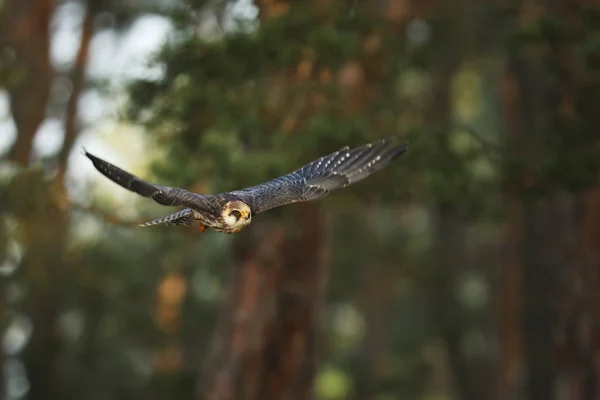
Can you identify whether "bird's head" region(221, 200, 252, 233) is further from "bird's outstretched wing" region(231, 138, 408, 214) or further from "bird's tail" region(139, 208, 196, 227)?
"bird's outstretched wing" region(231, 138, 408, 214)

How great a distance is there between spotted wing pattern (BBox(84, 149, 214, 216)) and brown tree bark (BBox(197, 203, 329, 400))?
524 centimetres

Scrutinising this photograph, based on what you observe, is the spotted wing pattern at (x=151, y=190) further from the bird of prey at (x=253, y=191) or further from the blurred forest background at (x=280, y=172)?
the blurred forest background at (x=280, y=172)

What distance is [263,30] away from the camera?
900 cm

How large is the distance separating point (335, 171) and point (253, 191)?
1.07m

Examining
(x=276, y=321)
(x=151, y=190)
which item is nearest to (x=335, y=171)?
(x=151, y=190)

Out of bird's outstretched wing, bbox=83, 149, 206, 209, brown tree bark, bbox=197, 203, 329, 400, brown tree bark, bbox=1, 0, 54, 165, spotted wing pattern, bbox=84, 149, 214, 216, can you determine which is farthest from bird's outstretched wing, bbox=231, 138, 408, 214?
brown tree bark, bbox=1, 0, 54, 165

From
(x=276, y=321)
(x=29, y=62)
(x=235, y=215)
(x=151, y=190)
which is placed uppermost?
(x=29, y=62)

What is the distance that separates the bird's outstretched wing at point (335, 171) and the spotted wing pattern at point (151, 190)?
46.3 inches

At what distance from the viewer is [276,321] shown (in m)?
10.7

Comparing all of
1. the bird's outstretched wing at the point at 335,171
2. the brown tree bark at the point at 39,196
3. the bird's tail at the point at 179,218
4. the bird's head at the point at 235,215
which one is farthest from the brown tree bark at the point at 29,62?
the bird's head at the point at 235,215

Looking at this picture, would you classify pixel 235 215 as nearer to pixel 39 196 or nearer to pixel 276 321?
pixel 39 196

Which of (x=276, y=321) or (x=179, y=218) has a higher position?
(x=179, y=218)

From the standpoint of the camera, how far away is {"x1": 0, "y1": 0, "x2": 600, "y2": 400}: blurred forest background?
9.20 metres

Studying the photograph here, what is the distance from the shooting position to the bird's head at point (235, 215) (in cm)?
538
